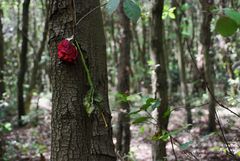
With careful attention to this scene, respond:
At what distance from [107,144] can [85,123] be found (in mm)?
336

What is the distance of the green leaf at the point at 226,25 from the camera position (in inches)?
58.1

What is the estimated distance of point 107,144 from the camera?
2039 millimetres

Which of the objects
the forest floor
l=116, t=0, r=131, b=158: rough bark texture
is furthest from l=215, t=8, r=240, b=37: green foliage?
l=116, t=0, r=131, b=158: rough bark texture

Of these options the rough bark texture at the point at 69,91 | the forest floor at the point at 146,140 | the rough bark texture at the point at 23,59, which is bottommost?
the forest floor at the point at 146,140

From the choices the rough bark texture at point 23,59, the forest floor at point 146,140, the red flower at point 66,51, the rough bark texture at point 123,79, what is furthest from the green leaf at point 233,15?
the rough bark texture at point 23,59

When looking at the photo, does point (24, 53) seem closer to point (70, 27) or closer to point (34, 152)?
point (34, 152)

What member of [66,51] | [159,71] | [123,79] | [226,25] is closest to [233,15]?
[226,25]

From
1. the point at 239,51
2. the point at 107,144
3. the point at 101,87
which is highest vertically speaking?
the point at 239,51

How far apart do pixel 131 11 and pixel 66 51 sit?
41 cm

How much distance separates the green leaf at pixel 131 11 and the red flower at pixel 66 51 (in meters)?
0.37

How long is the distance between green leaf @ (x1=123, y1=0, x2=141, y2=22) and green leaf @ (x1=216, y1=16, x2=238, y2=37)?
34 cm

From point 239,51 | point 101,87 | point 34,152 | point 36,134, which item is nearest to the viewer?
point 101,87

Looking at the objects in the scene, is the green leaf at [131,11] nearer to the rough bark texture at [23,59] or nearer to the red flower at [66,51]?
the red flower at [66,51]

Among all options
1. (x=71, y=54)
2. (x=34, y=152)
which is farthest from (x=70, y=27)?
(x=34, y=152)
